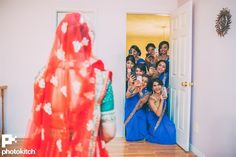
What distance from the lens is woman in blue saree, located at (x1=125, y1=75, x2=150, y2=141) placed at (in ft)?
13.9

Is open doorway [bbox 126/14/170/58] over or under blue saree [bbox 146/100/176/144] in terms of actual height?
over

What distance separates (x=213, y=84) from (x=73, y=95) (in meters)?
2.22

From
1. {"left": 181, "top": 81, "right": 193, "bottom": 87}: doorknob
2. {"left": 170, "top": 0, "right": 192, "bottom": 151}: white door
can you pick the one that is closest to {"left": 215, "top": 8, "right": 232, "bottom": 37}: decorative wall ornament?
{"left": 170, "top": 0, "right": 192, "bottom": 151}: white door

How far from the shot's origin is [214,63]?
3205 mm

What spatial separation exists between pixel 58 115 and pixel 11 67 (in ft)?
10.4

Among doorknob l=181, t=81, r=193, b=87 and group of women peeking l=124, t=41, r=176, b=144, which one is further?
group of women peeking l=124, t=41, r=176, b=144

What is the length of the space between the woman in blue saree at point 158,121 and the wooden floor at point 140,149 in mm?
135

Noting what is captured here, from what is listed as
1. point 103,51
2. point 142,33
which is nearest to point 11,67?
point 103,51

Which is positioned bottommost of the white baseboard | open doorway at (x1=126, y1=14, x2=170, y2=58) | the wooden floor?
the wooden floor

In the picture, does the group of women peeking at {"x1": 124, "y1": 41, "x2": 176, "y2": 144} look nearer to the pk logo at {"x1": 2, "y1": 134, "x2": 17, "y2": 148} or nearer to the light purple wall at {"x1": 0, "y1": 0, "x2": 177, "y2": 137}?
the light purple wall at {"x1": 0, "y1": 0, "x2": 177, "y2": 137}

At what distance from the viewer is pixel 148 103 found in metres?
4.30

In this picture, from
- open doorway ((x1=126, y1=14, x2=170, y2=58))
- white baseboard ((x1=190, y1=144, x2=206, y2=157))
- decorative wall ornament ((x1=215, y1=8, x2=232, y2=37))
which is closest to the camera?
decorative wall ornament ((x1=215, y1=8, x2=232, y2=37))

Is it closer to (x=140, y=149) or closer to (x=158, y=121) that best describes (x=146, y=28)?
(x=158, y=121)

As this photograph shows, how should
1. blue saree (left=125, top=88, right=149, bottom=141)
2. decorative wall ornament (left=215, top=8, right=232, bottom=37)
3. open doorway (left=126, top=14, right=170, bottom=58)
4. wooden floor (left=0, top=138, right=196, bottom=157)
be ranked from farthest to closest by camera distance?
open doorway (left=126, top=14, right=170, bottom=58), blue saree (left=125, top=88, right=149, bottom=141), wooden floor (left=0, top=138, right=196, bottom=157), decorative wall ornament (left=215, top=8, right=232, bottom=37)
